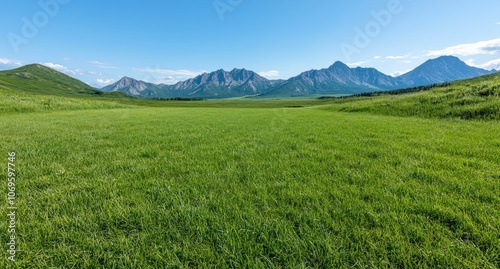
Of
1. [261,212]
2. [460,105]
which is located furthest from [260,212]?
[460,105]

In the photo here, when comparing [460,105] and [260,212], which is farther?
[460,105]

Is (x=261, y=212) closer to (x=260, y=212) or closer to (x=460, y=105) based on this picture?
(x=260, y=212)

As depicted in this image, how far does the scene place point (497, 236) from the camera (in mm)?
2928

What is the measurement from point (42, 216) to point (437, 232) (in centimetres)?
625

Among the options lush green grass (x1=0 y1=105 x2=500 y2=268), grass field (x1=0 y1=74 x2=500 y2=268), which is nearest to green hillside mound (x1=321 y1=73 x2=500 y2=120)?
lush green grass (x1=0 y1=105 x2=500 y2=268)

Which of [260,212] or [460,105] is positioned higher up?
[460,105]

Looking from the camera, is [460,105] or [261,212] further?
[460,105]

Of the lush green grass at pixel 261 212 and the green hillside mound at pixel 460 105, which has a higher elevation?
the green hillside mound at pixel 460 105

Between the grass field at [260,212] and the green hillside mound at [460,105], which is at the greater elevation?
the green hillside mound at [460,105]

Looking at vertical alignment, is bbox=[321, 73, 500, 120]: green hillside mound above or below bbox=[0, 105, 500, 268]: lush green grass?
above

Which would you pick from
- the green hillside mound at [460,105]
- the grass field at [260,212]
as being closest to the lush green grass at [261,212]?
the grass field at [260,212]

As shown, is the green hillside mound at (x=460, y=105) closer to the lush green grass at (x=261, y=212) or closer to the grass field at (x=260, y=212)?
the lush green grass at (x=261, y=212)

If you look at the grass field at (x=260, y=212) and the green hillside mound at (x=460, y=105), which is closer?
the grass field at (x=260, y=212)

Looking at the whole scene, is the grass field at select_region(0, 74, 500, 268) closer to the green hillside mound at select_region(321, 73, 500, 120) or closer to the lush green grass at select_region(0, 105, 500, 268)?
the lush green grass at select_region(0, 105, 500, 268)
